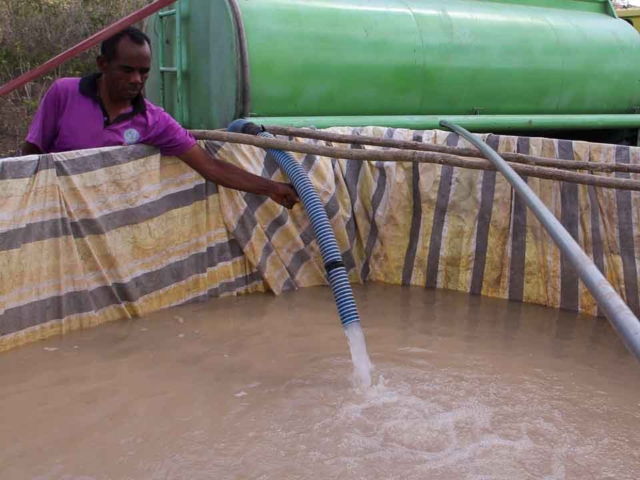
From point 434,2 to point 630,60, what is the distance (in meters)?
2.17

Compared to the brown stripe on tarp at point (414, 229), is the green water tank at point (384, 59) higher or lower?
higher

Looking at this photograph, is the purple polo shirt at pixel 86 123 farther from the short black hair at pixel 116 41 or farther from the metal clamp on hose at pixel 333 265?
the metal clamp on hose at pixel 333 265

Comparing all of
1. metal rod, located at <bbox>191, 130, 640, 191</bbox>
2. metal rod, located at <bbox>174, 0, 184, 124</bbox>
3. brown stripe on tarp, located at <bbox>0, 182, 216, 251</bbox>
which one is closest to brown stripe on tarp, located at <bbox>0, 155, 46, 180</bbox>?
brown stripe on tarp, located at <bbox>0, 182, 216, 251</bbox>

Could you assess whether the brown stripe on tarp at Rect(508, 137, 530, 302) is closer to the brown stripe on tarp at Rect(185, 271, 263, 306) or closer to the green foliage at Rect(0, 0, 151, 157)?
the brown stripe on tarp at Rect(185, 271, 263, 306)

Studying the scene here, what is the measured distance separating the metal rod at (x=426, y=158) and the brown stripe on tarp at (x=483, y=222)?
24.2 inches

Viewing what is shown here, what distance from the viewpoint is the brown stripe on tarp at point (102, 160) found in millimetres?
3344

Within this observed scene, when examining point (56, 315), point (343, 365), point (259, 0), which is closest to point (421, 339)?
point (343, 365)

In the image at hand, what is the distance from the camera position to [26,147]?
3465 mm

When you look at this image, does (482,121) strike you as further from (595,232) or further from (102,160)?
(102,160)

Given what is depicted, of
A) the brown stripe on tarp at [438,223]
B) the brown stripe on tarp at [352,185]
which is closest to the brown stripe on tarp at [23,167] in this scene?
the brown stripe on tarp at [352,185]

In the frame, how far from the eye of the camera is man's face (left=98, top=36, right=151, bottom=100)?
3.37 m

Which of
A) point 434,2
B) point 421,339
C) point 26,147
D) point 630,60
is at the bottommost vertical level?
point 421,339

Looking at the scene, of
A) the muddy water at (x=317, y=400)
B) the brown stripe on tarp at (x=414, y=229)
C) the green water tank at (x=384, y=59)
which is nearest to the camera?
the muddy water at (x=317, y=400)

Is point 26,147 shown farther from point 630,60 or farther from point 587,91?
point 630,60
